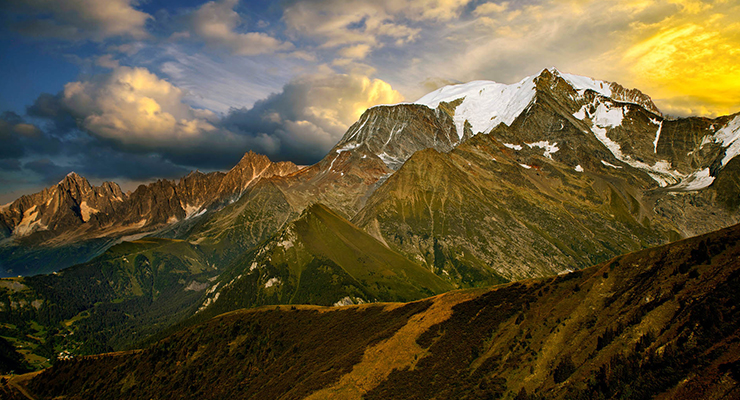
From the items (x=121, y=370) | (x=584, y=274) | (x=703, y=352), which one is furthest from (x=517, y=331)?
(x=121, y=370)

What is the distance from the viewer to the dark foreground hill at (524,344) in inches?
1511

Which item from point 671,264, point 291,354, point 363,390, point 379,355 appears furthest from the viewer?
point 291,354

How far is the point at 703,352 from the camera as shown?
35.9 meters

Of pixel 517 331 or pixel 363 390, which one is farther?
pixel 363 390

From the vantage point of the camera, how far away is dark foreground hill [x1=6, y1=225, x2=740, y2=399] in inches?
1511

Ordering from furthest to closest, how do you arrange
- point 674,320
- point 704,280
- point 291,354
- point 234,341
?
point 234,341
point 291,354
point 704,280
point 674,320

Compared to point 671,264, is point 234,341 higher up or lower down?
lower down

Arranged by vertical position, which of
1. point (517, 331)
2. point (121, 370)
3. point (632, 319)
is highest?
point (632, 319)

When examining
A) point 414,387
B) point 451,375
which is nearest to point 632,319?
point 451,375

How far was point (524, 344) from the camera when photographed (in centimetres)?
5947

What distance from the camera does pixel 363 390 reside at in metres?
73.6

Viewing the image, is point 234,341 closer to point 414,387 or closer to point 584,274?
point 414,387

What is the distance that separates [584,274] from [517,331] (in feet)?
58.9

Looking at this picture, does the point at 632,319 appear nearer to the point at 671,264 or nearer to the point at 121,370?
the point at 671,264
